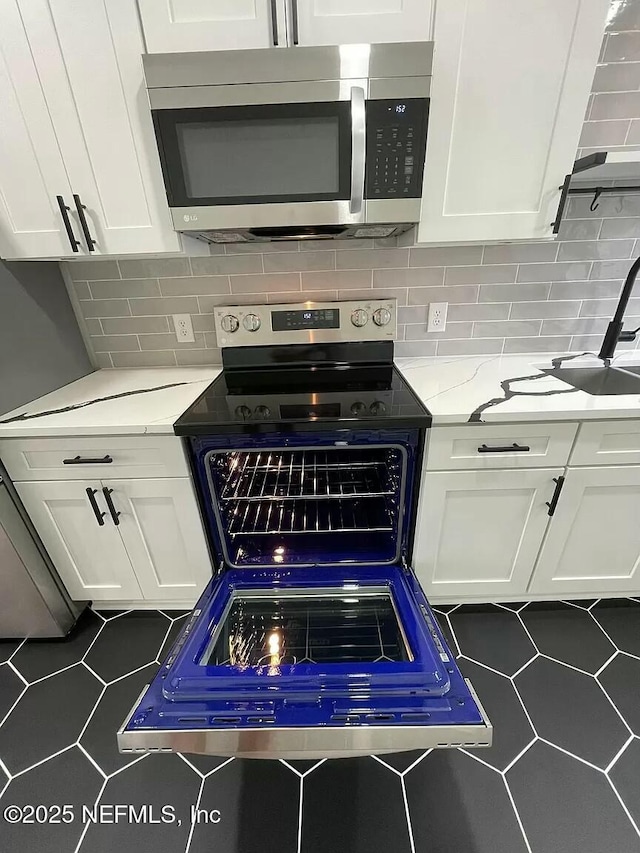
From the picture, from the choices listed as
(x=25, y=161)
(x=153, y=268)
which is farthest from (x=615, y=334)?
(x=25, y=161)

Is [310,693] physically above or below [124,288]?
below

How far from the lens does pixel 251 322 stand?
1.56 meters

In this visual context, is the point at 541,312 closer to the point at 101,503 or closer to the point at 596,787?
the point at 596,787

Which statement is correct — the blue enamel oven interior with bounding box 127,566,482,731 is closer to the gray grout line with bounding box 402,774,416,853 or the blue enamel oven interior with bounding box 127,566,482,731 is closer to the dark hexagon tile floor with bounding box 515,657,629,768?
the gray grout line with bounding box 402,774,416,853

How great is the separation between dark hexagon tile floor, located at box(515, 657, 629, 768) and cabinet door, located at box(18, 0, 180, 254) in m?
2.06

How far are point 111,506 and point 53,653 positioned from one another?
0.78 m

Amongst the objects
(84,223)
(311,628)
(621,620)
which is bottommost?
(621,620)

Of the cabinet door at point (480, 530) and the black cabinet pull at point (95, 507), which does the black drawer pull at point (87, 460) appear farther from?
the cabinet door at point (480, 530)

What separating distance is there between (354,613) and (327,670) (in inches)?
14.6

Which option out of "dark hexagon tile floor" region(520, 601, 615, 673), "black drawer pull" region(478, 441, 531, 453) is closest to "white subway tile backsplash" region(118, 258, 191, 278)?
"black drawer pull" region(478, 441, 531, 453)

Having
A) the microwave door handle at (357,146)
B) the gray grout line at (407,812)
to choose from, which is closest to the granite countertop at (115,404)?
the microwave door handle at (357,146)

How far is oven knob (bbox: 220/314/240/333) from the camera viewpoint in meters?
1.56

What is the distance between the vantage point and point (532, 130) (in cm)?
111

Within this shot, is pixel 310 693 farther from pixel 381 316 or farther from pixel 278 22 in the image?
pixel 278 22
